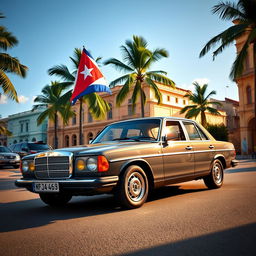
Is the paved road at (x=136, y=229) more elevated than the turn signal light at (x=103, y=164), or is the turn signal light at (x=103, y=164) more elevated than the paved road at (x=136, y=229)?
the turn signal light at (x=103, y=164)

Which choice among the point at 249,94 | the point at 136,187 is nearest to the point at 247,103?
the point at 249,94

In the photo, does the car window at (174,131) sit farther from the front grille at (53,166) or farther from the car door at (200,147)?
the front grille at (53,166)

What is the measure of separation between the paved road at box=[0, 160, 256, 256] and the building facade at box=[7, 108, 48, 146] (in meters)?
59.5

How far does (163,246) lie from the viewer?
285cm

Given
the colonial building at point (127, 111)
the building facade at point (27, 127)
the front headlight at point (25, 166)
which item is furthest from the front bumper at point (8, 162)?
the building facade at point (27, 127)

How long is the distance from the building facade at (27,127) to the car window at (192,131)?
191 ft

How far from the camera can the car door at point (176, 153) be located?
5.43 metres

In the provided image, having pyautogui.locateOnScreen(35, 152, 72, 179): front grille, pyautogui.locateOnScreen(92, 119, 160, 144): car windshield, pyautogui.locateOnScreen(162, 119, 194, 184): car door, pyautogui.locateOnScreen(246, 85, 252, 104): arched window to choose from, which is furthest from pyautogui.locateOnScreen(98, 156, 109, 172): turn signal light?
pyautogui.locateOnScreen(246, 85, 252, 104): arched window

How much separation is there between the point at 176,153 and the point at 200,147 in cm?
102

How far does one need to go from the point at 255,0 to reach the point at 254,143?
809 inches

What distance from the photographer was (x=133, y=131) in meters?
5.82

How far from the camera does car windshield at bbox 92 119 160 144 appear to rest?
18.4 feet

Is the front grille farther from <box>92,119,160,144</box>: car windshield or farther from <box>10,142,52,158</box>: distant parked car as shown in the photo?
<box>10,142,52,158</box>: distant parked car

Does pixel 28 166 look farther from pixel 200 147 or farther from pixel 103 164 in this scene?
pixel 200 147
